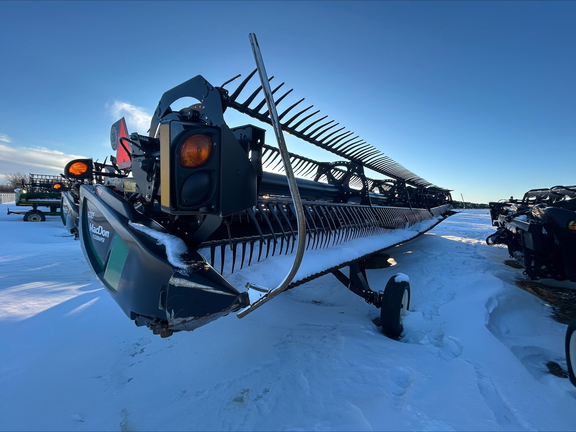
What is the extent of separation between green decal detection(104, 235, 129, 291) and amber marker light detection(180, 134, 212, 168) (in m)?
0.61

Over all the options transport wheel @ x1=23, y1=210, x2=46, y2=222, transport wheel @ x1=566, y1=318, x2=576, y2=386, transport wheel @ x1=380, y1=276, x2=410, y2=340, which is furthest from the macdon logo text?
transport wheel @ x1=23, y1=210, x2=46, y2=222

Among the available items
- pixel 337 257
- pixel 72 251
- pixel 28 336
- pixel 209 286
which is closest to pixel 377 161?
pixel 337 257

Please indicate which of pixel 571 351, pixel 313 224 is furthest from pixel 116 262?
pixel 571 351

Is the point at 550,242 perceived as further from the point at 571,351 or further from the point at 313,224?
the point at 313,224

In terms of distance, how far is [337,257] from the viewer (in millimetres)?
2818

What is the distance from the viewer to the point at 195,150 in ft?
4.25

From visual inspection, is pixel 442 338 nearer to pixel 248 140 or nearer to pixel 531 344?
pixel 531 344

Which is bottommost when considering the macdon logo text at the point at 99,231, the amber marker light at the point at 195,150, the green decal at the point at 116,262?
the green decal at the point at 116,262

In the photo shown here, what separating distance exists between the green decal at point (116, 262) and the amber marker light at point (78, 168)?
1372mm

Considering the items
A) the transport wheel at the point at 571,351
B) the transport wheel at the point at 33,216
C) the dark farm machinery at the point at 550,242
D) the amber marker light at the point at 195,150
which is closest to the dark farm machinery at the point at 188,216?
the amber marker light at the point at 195,150

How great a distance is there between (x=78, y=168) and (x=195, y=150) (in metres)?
1.98

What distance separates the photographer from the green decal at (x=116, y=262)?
1.50 meters

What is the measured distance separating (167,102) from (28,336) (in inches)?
87.6

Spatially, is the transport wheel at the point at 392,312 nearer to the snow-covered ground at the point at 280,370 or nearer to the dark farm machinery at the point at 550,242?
the snow-covered ground at the point at 280,370
